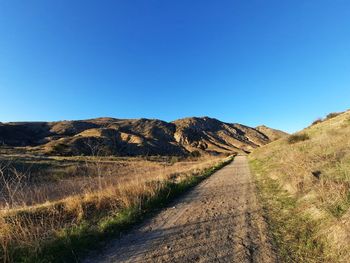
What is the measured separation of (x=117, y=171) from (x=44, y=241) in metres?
7.27

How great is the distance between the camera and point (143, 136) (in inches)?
4769

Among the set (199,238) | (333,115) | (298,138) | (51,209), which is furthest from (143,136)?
(199,238)

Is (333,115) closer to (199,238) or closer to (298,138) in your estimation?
(298,138)

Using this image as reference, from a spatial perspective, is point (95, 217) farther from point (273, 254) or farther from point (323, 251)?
point (323, 251)

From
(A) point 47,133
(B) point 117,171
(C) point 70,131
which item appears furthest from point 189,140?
(B) point 117,171

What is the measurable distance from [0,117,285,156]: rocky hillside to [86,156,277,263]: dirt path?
57.6 metres

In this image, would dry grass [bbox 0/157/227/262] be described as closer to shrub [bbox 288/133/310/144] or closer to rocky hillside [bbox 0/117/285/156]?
shrub [bbox 288/133/310/144]

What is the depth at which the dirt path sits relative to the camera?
4668 millimetres

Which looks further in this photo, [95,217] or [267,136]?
[267,136]

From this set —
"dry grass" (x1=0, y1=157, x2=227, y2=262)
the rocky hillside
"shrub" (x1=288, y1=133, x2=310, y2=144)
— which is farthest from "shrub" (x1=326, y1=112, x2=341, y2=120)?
"dry grass" (x1=0, y1=157, x2=227, y2=262)

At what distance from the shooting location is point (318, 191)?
6.89m

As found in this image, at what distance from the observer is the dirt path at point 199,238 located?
15.3 feet

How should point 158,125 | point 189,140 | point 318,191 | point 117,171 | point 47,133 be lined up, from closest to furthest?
1. point 318,191
2. point 117,171
3. point 47,133
4. point 189,140
5. point 158,125

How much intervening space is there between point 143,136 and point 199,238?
11651 centimetres
